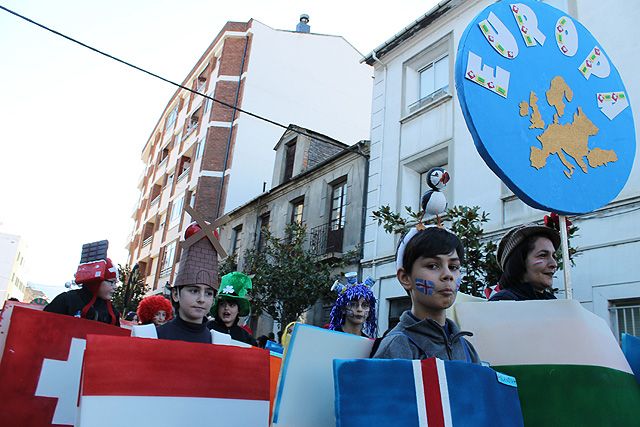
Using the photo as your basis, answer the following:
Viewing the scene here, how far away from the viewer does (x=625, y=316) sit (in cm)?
798

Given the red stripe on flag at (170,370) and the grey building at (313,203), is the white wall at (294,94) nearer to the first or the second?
the grey building at (313,203)

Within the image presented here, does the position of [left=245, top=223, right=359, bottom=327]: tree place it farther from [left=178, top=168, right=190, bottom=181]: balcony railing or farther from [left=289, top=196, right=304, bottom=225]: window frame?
[left=178, top=168, right=190, bottom=181]: balcony railing

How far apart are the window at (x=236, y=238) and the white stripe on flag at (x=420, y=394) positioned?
1856 cm

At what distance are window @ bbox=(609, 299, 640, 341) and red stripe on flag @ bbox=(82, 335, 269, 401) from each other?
7.02m

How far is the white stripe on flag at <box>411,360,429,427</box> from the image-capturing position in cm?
163

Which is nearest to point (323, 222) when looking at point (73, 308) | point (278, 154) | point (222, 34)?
point (278, 154)

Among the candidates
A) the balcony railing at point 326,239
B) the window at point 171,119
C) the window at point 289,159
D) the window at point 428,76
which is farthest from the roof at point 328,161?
the window at point 171,119

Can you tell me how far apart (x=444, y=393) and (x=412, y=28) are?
1285 cm

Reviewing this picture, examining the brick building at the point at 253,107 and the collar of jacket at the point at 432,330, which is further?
the brick building at the point at 253,107

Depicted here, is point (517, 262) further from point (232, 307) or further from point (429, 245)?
point (232, 307)

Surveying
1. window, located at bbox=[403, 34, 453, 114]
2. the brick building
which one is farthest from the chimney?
window, located at bbox=[403, 34, 453, 114]

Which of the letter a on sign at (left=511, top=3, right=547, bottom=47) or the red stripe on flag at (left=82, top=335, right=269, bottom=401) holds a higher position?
the letter a on sign at (left=511, top=3, right=547, bottom=47)

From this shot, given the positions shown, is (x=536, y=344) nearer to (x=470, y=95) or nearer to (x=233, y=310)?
(x=470, y=95)

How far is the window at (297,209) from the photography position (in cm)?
1707
